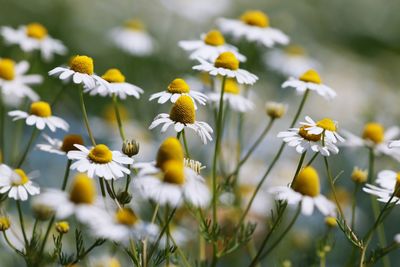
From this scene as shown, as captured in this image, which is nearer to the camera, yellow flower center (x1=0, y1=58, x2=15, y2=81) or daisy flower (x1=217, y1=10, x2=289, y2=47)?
yellow flower center (x1=0, y1=58, x2=15, y2=81)

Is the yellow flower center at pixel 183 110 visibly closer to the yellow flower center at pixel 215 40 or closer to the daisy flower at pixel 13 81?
the yellow flower center at pixel 215 40

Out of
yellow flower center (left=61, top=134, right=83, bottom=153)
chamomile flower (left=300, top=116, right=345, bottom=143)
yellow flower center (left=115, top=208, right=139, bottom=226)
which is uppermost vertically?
chamomile flower (left=300, top=116, right=345, bottom=143)

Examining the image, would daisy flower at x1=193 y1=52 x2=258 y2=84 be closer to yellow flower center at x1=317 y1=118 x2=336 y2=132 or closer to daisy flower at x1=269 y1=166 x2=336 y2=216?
yellow flower center at x1=317 y1=118 x2=336 y2=132

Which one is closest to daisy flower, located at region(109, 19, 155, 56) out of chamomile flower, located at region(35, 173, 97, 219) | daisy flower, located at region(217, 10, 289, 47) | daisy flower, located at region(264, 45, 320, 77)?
daisy flower, located at region(264, 45, 320, 77)

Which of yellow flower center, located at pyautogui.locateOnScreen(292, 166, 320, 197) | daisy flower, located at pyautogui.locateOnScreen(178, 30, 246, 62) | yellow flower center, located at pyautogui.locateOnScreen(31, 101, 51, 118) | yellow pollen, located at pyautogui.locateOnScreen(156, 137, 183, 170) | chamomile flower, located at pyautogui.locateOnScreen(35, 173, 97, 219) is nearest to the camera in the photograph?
chamomile flower, located at pyautogui.locateOnScreen(35, 173, 97, 219)

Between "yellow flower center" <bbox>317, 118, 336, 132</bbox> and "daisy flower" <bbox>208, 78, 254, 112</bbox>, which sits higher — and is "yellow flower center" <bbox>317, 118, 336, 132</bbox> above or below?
above

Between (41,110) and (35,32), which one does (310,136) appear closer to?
(41,110)

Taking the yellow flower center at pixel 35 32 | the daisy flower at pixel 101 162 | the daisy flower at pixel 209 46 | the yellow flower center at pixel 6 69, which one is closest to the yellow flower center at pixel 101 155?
the daisy flower at pixel 101 162

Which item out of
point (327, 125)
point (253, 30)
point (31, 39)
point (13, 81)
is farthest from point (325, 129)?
point (31, 39)
